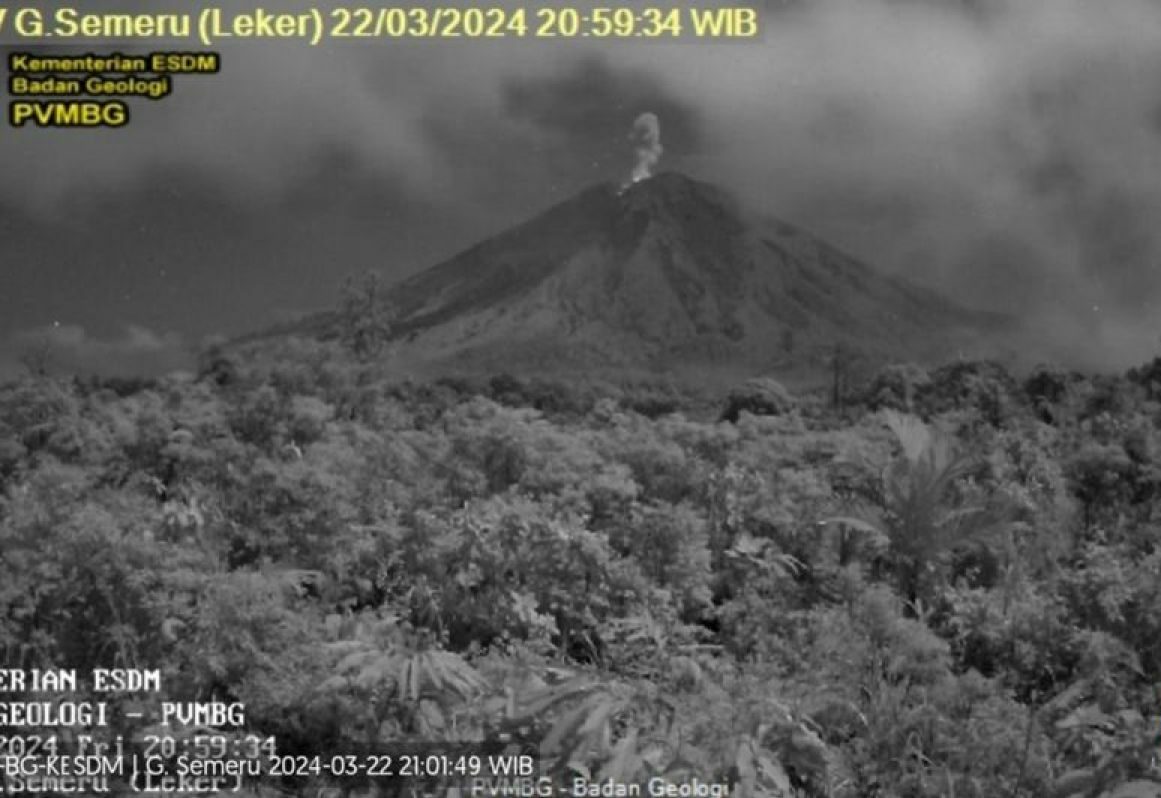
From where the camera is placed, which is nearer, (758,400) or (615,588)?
(615,588)

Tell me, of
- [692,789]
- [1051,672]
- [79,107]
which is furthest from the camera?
[79,107]

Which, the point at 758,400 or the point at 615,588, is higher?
the point at 758,400

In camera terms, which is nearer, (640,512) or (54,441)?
(640,512)

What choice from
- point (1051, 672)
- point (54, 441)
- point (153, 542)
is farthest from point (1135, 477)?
point (54, 441)

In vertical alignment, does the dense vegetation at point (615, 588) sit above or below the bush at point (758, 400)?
below

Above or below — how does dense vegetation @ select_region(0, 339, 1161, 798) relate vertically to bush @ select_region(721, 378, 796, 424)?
below

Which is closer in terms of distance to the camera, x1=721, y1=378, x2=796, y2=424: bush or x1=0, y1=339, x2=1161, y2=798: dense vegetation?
x1=0, y1=339, x2=1161, y2=798: dense vegetation

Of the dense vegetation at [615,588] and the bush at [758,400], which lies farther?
the bush at [758,400]

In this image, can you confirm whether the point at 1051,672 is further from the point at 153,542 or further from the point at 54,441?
the point at 54,441
